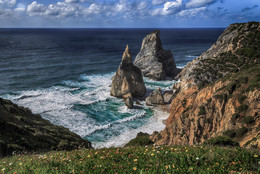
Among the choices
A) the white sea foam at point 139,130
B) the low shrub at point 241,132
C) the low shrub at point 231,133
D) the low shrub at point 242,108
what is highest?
the low shrub at point 242,108

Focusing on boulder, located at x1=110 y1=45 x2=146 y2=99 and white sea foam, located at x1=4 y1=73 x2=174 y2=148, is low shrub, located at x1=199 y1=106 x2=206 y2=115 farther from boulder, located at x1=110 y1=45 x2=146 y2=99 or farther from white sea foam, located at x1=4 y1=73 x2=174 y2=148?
boulder, located at x1=110 y1=45 x2=146 y2=99

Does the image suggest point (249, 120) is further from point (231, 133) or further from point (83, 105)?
point (83, 105)

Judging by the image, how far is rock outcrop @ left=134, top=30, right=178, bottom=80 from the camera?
6475 cm

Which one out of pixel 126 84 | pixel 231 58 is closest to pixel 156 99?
pixel 126 84

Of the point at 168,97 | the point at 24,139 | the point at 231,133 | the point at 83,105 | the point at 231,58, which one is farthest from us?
the point at 168,97

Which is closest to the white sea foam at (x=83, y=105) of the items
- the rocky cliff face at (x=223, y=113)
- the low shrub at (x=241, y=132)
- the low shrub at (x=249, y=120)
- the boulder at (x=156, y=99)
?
the boulder at (x=156, y=99)

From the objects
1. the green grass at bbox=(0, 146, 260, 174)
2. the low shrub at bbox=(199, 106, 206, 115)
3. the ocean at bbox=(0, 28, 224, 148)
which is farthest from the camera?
the ocean at bbox=(0, 28, 224, 148)

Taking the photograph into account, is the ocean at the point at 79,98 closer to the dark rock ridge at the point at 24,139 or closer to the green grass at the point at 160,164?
the dark rock ridge at the point at 24,139

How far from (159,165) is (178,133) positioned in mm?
16785

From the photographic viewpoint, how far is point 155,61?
67.0 meters

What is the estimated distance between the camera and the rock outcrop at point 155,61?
2549 inches

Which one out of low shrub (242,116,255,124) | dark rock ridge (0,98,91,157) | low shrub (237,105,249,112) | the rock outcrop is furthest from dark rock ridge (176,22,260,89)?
dark rock ridge (0,98,91,157)

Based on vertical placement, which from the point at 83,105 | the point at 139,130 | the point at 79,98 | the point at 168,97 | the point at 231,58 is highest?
the point at 231,58

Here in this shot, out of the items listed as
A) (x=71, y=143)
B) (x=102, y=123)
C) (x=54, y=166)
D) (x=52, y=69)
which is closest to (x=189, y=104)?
(x=71, y=143)
